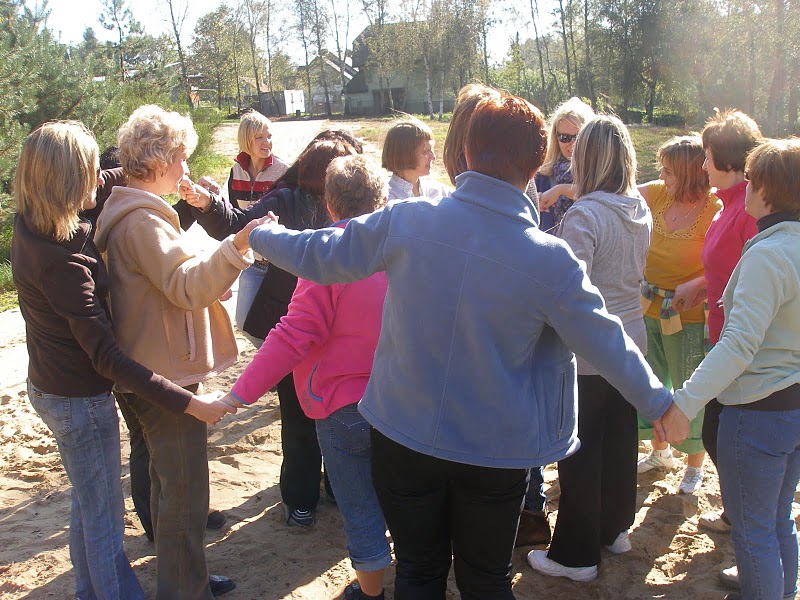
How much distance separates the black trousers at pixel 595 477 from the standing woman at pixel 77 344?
4.94 feet

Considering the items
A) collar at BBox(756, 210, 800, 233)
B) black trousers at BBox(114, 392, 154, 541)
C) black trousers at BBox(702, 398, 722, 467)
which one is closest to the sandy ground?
black trousers at BBox(114, 392, 154, 541)

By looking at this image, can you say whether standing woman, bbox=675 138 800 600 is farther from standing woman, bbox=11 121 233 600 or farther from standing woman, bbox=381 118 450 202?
standing woman, bbox=11 121 233 600

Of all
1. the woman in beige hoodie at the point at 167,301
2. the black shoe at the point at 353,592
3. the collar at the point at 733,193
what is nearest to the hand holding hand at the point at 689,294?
the collar at the point at 733,193

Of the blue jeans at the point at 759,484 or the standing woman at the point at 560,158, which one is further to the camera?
the standing woman at the point at 560,158

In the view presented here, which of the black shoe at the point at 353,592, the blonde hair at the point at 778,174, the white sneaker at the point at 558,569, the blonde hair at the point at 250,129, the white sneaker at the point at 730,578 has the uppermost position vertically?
the blonde hair at the point at 250,129

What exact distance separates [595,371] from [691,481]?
1.40 m

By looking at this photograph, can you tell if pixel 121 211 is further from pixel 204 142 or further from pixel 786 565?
pixel 204 142

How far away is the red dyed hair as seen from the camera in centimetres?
196

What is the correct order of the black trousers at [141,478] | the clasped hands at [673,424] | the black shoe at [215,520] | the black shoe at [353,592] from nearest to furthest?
the clasped hands at [673,424] < the black shoe at [353,592] < the black trousers at [141,478] < the black shoe at [215,520]

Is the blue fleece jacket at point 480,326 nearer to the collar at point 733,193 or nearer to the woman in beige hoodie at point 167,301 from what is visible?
the woman in beige hoodie at point 167,301

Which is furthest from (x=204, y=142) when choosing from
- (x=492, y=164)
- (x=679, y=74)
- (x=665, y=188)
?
(x=679, y=74)

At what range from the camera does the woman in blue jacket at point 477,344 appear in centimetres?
191

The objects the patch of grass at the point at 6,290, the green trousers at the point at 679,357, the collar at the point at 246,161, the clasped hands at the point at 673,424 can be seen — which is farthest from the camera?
the patch of grass at the point at 6,290

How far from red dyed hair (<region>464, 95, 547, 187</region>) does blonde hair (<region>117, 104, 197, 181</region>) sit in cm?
119
